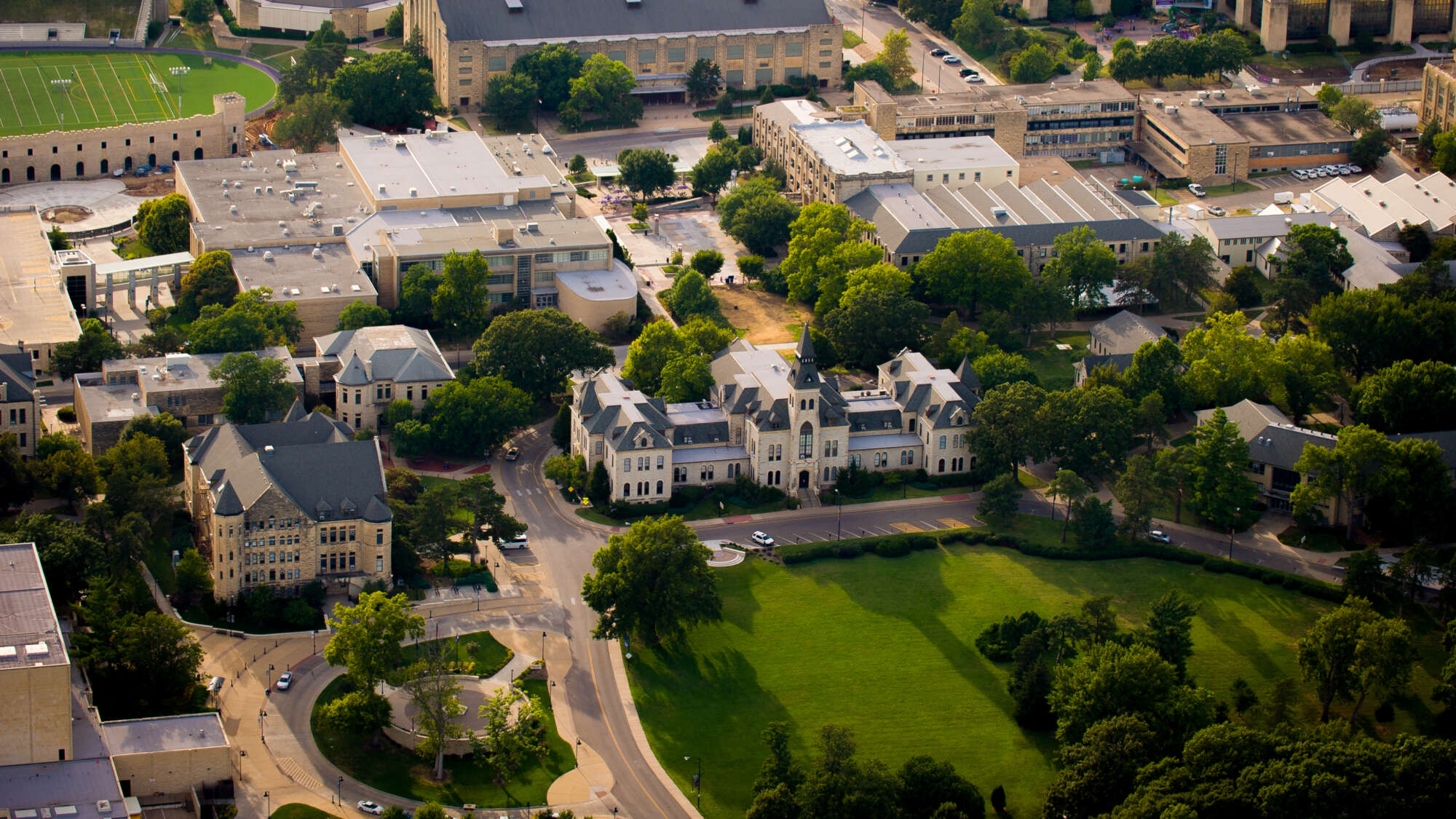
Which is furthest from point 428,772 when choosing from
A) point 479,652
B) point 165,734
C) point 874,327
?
point 874,327

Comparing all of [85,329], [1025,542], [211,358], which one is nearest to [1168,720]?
[1025,542]

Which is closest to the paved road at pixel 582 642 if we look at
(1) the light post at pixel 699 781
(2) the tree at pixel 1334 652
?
(1) the light post at pixel 699 781

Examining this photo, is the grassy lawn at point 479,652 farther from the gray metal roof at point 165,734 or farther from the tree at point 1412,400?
the tree at point 1412,400

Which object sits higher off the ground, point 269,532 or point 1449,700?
point 269,532

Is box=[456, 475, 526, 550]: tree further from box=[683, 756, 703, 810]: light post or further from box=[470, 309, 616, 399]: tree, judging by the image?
box=[683, 756, 703, 810]: light post

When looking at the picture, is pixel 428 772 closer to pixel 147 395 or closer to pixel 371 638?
pixel 371 638

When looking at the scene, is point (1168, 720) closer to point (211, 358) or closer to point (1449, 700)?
point (1449, 700)
